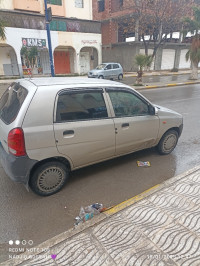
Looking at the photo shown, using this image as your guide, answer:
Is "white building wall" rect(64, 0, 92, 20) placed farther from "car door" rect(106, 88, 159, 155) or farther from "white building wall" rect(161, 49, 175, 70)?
"car door" rect(106, 88, 159, 155)

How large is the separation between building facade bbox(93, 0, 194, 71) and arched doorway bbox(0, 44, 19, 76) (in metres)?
15.0

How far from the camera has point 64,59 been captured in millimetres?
25094

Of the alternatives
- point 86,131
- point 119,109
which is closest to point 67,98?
point 86,131

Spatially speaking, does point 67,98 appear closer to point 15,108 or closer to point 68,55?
point 15,108

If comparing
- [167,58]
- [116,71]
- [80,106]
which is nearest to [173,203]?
[80,106]

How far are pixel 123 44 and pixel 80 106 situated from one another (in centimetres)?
2797

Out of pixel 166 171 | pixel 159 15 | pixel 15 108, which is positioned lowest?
pixel 166 171

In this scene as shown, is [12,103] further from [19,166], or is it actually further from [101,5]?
[101,5]

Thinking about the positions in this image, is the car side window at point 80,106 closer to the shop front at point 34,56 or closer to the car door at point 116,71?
the shop front at point 34,56

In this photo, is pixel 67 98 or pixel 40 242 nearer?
pixel 40 242

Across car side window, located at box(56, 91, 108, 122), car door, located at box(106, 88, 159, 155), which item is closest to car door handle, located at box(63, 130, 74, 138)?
car side window, located at box(56, 91, 108, 122)

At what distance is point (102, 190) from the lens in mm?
3123

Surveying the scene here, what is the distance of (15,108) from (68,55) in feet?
81.7

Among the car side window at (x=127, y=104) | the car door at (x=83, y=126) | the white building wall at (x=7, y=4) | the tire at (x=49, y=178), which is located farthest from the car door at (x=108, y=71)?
the tire at (x=49, y=178)
